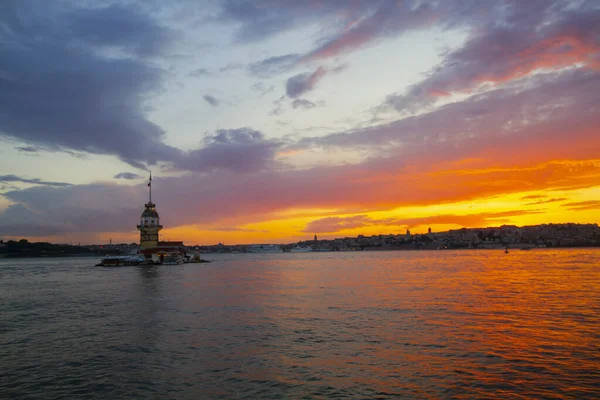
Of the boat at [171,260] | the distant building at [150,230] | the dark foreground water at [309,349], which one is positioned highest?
the distant building at [150,230]

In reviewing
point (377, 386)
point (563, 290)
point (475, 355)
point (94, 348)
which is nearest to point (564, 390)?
point (475, 355)

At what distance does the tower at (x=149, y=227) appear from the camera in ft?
457

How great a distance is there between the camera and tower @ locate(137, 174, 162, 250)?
139 metres

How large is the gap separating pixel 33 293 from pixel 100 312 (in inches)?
892

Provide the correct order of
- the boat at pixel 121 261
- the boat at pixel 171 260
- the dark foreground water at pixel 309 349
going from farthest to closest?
the boat at pixel 171 260, the boat at pixel 121 261, the dark foreground water at pixel 309 349

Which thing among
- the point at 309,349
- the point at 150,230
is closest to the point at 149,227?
the point at 150,230

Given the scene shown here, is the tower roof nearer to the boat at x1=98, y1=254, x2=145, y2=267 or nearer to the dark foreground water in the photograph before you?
the boat at x1=98, y1=254, x2=145, y2=267

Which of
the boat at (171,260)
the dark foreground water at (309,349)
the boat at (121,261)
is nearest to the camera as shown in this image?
the dark foreground water at (309,349)

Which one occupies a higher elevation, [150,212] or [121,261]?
[150,212]

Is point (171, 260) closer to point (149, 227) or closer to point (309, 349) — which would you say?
point (149, 227)

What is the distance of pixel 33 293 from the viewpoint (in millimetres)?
51562

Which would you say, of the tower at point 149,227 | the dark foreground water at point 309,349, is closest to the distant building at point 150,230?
the tower at point 149,227

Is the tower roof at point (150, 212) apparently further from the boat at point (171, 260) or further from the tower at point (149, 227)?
the boat at point (171, 260)

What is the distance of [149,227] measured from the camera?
139250mm
